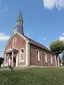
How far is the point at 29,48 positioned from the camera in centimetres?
4738

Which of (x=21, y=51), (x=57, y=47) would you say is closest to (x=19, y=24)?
(x=21, y=51)

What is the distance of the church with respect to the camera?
47.3m

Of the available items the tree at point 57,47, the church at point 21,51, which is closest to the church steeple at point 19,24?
Result: the church at point 21,51

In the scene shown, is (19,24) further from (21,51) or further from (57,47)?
(57,47)

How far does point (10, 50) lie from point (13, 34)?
13.4 ft

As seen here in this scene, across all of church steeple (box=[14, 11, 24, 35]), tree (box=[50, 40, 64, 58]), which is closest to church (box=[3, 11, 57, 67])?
church steeple (box=[14, 11, 24, 35])

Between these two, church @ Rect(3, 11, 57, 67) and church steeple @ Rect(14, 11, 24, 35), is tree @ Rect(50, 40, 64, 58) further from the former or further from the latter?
church steeple @ Rect(14, 11, 24, 35)

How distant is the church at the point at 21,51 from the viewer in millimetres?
47281

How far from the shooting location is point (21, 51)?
48688mm

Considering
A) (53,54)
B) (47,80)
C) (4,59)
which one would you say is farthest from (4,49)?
(47,80)

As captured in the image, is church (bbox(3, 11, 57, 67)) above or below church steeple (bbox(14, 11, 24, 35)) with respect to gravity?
below

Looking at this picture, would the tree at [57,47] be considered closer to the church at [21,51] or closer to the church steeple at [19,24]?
the church at [21,51]

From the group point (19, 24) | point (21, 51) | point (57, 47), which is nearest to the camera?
point (21, 51)

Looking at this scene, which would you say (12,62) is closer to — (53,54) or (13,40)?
(13,40)
